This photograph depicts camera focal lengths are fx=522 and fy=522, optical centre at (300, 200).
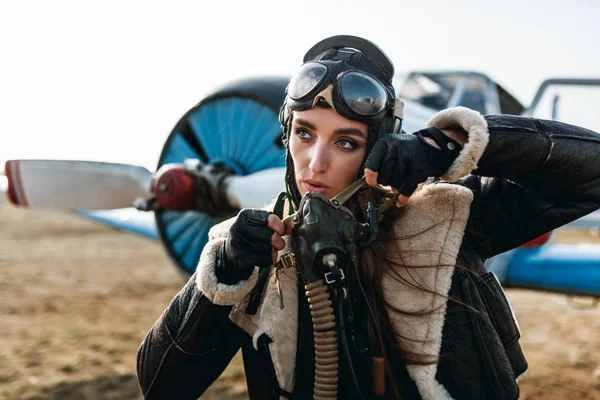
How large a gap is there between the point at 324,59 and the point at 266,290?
799 mm

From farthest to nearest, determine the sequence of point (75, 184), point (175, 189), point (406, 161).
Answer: point (75, 184) → point (175, 189) → point (406, 161)

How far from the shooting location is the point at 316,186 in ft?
5.40

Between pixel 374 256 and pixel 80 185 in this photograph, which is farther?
pixel 80 185

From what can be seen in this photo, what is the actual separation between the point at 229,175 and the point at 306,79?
3244 millimetres

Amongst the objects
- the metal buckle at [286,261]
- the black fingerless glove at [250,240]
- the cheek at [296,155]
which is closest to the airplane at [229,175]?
the cheek at [296,155]

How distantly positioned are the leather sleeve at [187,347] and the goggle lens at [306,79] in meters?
0.69

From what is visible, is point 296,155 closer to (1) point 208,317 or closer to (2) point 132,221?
(1) point 208,317

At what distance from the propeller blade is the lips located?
174 inches

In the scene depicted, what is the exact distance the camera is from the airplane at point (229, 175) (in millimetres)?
4699

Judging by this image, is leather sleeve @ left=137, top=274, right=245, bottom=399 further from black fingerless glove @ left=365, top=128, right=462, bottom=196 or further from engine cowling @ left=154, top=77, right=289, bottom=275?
engine cowling @ left=154, top=77, right=289, bottom=275

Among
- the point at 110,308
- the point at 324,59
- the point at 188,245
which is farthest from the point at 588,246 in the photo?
the point at 110,308

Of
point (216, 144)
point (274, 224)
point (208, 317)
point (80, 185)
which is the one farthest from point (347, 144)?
point (80, 185)

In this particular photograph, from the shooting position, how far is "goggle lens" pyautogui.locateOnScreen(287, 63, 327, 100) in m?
1.67

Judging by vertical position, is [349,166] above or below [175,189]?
above
